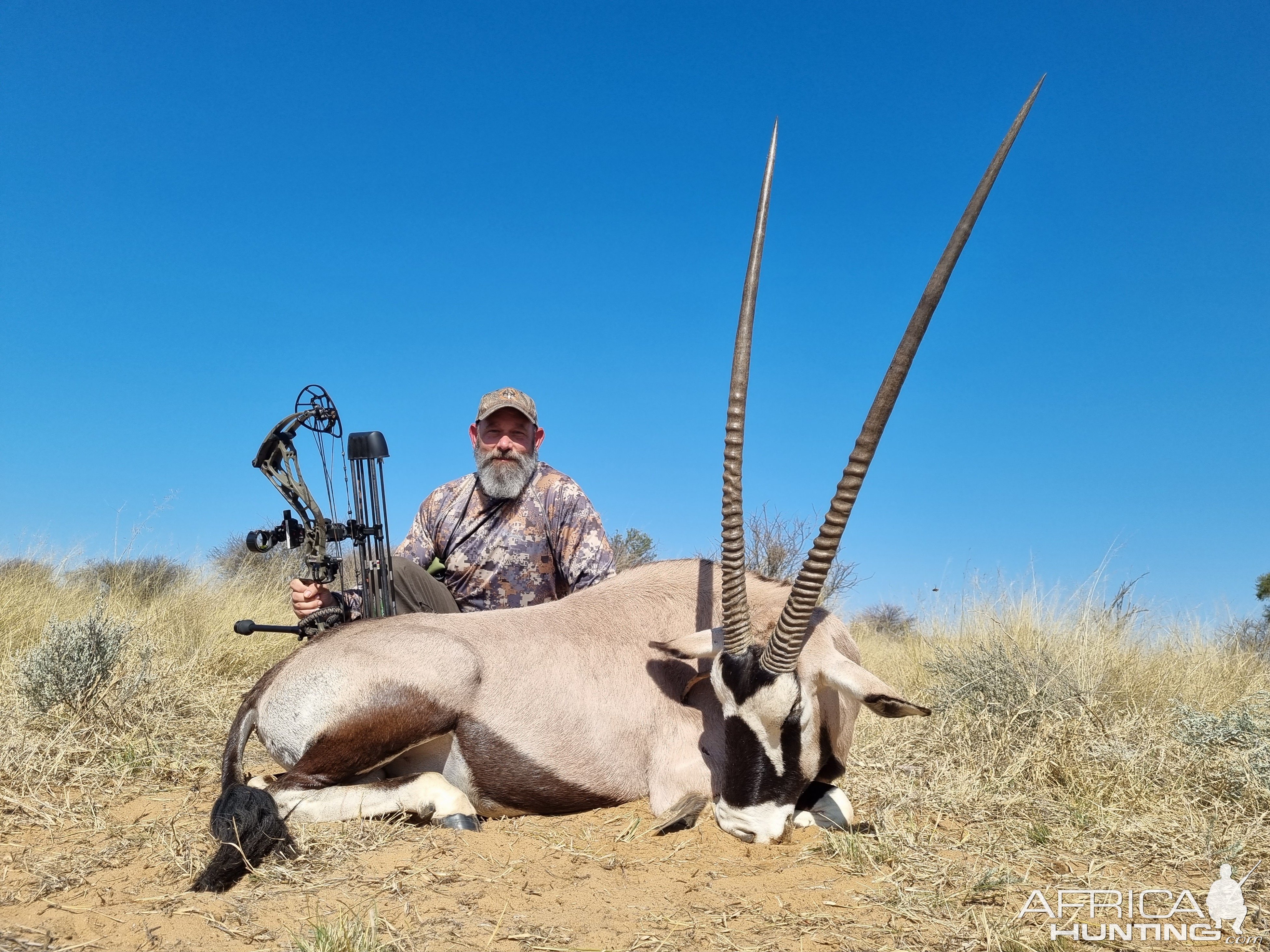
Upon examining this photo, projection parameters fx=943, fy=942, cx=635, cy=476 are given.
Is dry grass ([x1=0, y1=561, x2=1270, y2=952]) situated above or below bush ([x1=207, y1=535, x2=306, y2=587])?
below

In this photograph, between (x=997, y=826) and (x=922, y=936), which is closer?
(x=922, y=936)

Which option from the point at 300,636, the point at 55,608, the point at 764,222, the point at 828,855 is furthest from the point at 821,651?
the point at 55,608

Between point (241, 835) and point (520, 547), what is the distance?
3381mm

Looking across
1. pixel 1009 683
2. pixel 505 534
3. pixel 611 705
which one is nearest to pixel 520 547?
pixel 505 534

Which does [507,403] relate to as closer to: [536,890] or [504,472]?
[504,472]

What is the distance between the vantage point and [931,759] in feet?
17.6

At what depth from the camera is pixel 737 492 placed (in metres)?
3.89

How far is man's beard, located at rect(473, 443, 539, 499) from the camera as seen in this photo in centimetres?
658

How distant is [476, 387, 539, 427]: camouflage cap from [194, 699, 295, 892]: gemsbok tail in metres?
3.68

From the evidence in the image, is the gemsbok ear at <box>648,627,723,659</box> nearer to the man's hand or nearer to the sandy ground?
the sandy ground

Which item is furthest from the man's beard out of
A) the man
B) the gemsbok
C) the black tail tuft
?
the black tail tuft

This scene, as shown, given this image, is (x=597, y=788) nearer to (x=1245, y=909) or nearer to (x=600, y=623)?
(x=600, y=623)

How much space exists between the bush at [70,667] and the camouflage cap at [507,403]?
2.84 meters

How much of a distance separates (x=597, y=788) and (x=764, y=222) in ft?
8.31
